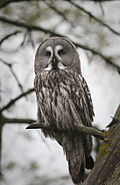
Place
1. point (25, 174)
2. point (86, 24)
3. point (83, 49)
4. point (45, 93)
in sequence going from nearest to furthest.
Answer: point (45, 93) → point (83, 49) → point (86, 24) → point (25, 174)

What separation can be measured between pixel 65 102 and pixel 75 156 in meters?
0.60

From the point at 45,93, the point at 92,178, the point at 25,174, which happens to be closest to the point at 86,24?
the point at 45,93

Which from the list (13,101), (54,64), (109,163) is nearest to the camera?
(109,163)

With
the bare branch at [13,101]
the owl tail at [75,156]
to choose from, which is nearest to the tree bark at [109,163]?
the owl tail at [75,156]

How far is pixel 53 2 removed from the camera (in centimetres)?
578

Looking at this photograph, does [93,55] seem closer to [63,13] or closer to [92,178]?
[63,13]

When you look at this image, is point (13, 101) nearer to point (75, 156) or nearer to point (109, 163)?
point (75, 156)

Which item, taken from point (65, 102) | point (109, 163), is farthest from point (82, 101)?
point (109, 163)

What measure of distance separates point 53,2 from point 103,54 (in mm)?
→ 1436

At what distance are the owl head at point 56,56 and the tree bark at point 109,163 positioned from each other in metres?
1.14

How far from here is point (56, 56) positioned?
12.1 feet

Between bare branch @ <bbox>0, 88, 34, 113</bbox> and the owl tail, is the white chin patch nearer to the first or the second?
the owl tail

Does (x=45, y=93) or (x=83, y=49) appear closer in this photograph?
(x=45, y=93)

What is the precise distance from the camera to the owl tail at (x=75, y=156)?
3.58 metres
